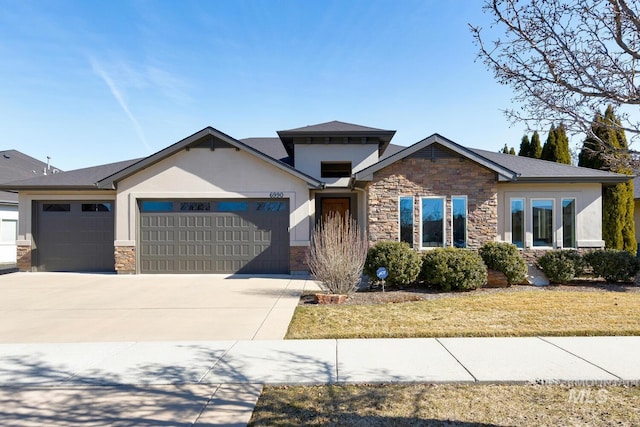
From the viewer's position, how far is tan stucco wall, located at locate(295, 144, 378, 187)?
52.6ft

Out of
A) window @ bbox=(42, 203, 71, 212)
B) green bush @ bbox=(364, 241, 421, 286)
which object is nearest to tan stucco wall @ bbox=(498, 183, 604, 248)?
green bush @ bbox=(364, 241, 421, 286)

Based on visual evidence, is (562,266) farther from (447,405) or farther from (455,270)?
(447,405)

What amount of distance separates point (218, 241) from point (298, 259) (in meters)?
3.13

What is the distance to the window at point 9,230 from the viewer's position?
1864 centimetres

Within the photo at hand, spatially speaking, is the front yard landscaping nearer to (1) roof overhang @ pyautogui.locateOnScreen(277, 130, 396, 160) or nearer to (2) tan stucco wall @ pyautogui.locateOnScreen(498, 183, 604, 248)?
(2) tan stucco wall @ pyautogui.locateOnScreen(498, 183, 604, 248)

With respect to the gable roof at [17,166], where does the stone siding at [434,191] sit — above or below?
below

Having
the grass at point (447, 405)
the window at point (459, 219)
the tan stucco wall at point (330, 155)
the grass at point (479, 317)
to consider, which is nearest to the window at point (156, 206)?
the tan stucco wall at point (330, 155)

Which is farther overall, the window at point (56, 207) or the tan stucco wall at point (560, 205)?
the window at point (56, 207)

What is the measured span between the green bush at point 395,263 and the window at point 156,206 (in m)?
8.11

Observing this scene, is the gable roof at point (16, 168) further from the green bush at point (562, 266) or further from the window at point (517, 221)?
the green bush at point (562, 266)

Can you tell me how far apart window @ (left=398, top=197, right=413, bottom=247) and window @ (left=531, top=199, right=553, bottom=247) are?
16.3 ft

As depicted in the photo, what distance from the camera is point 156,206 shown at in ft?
45.6

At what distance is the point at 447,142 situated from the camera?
12.0 metres

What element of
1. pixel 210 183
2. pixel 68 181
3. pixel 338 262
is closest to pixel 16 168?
pixel 68 181
